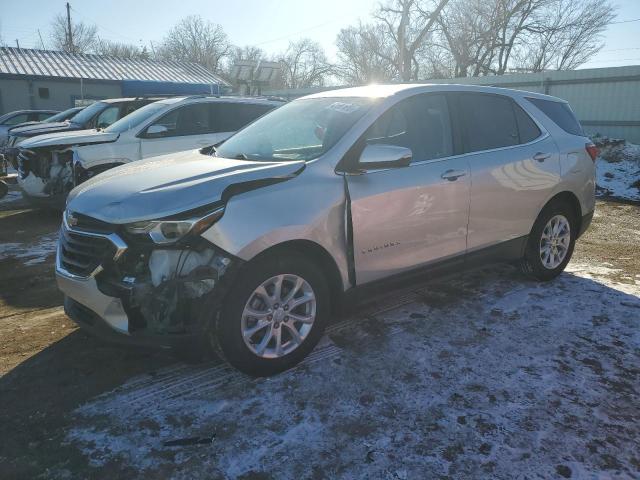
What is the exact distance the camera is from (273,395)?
2893 millimetres

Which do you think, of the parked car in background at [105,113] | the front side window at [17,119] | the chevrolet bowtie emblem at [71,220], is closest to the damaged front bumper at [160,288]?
the chevrolet bowtie emblem at [71,220]

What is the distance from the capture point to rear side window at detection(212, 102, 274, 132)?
8039 mm

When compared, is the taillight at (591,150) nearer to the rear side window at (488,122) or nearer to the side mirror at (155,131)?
the rear side window at (488,122)

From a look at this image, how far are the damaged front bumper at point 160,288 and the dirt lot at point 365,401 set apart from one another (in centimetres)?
46

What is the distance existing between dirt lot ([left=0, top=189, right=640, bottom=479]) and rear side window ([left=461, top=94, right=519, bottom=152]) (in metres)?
1.39

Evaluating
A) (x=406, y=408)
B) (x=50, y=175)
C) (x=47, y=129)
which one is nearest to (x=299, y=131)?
(x=406, y=408)

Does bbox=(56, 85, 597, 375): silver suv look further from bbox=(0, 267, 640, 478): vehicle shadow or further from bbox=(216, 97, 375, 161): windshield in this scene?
bbox=(0, 267, 640, 478): vehicle shadow

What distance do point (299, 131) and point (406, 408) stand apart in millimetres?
2130

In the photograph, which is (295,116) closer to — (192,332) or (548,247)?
(192,332)

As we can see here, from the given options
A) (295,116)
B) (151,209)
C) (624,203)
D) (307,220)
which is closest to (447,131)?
(295,116)

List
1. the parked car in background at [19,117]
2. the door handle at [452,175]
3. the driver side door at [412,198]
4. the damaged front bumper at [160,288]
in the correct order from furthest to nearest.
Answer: the parked car in background at [19,117]
the door handle at [452,175]
the driver side door at [412,198]
the damaged front bumper at [160,288]

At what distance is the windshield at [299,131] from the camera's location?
341cm

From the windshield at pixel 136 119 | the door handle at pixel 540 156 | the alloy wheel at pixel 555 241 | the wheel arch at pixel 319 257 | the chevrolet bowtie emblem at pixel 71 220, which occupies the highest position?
the windshield at pixel 136 119

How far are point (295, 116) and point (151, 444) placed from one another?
2.62 metres
